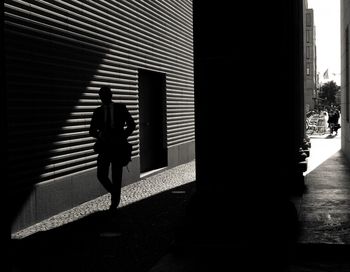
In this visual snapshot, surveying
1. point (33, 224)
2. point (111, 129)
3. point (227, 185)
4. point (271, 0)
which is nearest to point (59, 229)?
point (33, 224)

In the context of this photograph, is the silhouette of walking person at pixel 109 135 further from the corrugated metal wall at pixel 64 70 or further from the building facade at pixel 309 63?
the building facade at pixel 309 63

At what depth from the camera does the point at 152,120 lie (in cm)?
1459

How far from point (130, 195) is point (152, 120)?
15.1 ft

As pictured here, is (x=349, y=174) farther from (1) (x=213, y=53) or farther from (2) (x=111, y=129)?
(1) (x=213, y=53)

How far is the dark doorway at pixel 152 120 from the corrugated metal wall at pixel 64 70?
0.62 m

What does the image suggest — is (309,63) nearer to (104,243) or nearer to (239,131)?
(104,243)

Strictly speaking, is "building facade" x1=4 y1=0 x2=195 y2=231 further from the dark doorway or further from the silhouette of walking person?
the silhouette of walking person

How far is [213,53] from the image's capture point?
18.6 ft

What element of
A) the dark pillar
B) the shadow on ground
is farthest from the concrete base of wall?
the dark pillar

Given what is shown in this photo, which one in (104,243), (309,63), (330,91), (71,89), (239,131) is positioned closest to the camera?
(239,131)

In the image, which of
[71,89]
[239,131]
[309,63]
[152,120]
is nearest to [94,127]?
[71,89]

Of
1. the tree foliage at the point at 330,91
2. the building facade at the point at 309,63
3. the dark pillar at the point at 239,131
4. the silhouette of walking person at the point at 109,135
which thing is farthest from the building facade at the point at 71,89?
the tree foliage at the point at 330,91

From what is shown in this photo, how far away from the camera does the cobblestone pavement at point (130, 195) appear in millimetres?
7614

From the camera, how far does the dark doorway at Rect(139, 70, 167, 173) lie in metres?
13.9
